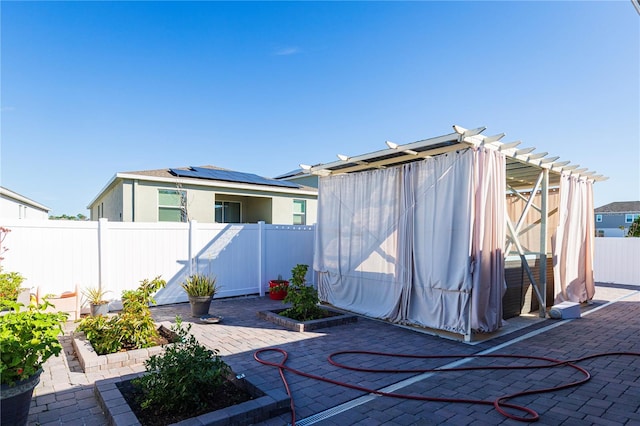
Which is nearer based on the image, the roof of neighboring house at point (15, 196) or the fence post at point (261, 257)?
the fence post at point (261, 257)

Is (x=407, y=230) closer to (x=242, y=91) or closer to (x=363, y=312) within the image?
(x=363, y=312)

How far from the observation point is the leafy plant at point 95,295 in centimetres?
597

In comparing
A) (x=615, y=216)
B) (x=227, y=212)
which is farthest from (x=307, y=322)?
(x=615, y=216)

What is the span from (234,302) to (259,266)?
1.16m

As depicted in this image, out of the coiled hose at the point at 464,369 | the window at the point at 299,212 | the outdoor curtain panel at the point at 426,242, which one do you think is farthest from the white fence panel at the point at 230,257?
the window at the point at 299,212

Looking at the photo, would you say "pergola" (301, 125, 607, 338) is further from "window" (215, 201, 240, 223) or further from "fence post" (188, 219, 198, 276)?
"window" (215, 201, 240, 223)

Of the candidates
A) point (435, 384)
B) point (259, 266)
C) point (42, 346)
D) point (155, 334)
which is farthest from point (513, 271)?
point (42, 346)

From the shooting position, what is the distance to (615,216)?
112ft

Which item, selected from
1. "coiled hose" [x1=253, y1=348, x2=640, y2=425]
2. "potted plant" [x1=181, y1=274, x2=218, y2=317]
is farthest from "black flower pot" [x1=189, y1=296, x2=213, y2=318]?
"coiled hose" [x1=253, y1=348, x2=640, y2=425]

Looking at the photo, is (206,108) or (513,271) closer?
(513,271)

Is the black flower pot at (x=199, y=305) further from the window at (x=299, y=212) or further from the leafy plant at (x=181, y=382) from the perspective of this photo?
the window at (x=299, y=212)

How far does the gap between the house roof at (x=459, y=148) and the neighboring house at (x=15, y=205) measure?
15.4 m

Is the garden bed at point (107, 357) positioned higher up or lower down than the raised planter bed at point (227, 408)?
lower down

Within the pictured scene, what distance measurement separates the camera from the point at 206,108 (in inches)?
483
